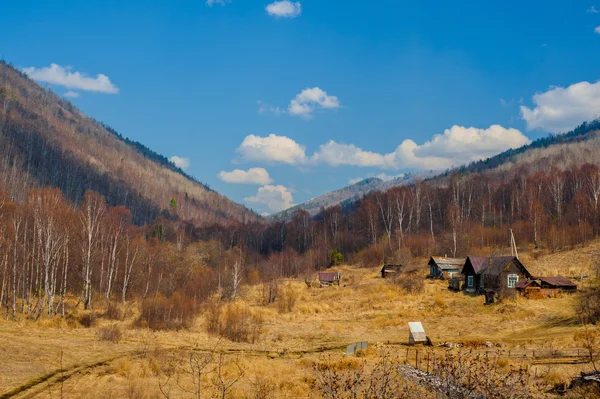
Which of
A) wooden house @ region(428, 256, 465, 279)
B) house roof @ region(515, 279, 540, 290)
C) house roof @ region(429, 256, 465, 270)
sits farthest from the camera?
house roof @ region(429, 256, 465, 270)

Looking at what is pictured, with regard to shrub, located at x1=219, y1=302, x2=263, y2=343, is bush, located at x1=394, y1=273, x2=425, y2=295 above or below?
above

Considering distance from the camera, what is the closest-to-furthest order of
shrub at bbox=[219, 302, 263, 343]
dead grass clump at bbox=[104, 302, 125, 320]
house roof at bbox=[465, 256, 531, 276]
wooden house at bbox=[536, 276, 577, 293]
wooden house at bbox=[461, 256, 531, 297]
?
shrub at bbox=[219, 302, 263, 343]
dead grass clump at bbox=[104, 302, 125, 320]
wooden house at bbox=[536, 276, 577, 293]
wooden house at bbox=[461, 256, 531, 297]
house roof at bbox=[465, 256, 531, 276]

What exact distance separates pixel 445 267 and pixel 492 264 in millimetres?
9328

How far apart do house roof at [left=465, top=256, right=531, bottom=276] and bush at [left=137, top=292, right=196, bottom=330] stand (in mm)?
30501

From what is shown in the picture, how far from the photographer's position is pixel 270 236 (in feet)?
398

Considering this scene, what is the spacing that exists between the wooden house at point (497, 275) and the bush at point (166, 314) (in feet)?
91.6

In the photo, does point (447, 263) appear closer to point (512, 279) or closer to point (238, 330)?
point (512, 279)

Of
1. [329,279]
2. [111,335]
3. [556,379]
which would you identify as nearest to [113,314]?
[111,335]

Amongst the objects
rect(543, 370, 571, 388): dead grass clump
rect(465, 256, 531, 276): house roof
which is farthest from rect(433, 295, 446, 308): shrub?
rect(543, 370, 571, 388): dead grass clump

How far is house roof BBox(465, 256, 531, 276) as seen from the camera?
44062mm

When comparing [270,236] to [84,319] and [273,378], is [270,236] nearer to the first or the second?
[84,319]

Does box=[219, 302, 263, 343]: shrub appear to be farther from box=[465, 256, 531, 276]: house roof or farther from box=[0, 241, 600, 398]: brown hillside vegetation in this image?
box=[465, 256, 531, 276]: house roof

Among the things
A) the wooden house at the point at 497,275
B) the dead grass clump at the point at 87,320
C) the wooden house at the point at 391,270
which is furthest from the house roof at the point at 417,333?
the wooden house at the point at 391,270

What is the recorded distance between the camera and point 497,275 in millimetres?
43312
